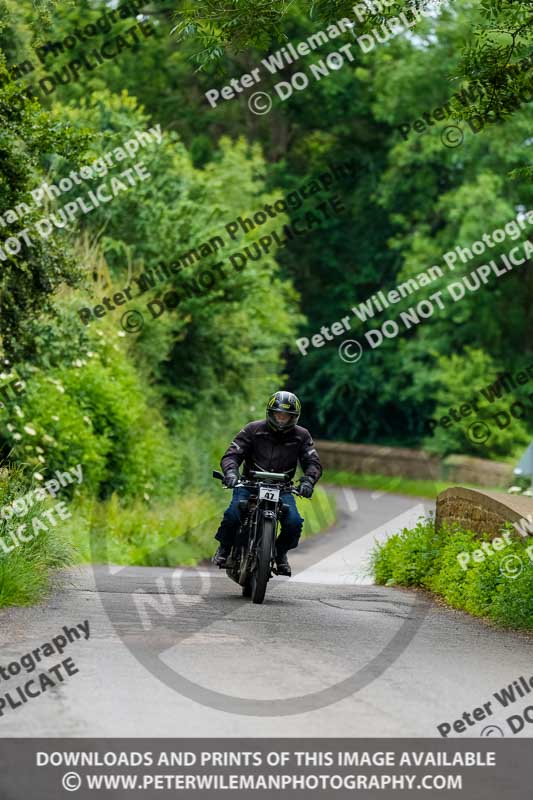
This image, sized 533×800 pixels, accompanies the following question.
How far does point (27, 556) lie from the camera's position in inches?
506

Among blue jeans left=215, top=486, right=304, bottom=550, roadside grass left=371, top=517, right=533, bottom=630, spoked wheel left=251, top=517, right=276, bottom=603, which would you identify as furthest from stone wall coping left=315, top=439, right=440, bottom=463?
spoked wheel left=251, top=517, right=276, bottom=603

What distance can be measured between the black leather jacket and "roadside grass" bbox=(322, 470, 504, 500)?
32115mm

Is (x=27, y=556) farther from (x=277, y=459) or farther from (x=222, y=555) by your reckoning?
(x=277, y=459)

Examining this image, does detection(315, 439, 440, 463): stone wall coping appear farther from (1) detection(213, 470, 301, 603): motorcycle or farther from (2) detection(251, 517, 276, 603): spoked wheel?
(2) detection(251, 517, 276, 603): spoked wheel

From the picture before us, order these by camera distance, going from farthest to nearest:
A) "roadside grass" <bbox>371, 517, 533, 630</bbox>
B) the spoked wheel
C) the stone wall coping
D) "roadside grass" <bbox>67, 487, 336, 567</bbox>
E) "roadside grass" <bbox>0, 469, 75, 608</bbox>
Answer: the stone wall coping, "roadside grass" <bbox>67, 487, 336, 567</bbox>, "roadside grass" <bbox>371, 517, 533, 630</bbox>, the spoked wheel, "roadside grass" <bbox>0, 469, 75, 608</bbox>

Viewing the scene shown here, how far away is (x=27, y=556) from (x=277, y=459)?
252 centimetres

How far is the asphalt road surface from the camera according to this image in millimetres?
7449

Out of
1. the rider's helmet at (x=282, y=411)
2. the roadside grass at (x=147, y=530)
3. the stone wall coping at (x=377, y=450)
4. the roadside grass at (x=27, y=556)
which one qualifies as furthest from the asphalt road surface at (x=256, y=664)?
the stone wall coping at (x=377, y=450)

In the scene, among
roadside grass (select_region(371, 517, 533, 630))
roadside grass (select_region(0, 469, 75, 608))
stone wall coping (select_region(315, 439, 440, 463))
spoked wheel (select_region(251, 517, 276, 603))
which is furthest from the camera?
stone wall coping (select_region(315, 439, 440, 463))

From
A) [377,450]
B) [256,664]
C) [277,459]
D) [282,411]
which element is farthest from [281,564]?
[377,450]

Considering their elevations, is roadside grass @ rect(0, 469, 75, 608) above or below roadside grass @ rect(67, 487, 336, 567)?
above

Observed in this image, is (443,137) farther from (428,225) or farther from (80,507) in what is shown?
(80,507)

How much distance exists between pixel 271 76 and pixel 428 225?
10.5 m

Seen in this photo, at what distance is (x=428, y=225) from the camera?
50.0m
